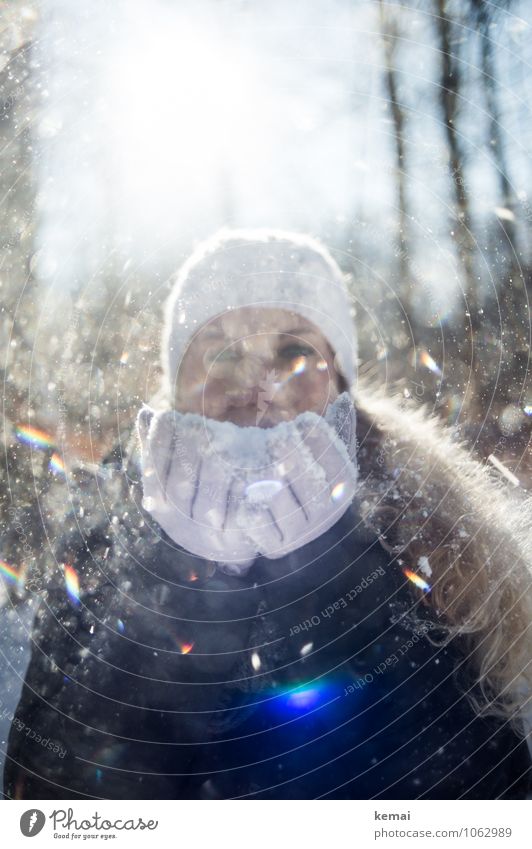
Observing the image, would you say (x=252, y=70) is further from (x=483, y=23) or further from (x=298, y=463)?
(x=298, y=463)

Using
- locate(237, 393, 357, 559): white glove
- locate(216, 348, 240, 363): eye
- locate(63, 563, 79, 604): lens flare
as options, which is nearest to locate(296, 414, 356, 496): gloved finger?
locate(237, 393, 357, 559): white glove

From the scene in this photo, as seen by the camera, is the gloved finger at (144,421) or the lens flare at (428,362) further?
the lens flare at (428,362)

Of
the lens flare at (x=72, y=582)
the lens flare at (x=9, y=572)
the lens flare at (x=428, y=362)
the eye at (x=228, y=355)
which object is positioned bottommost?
the lens flare at (x=72, y=582)

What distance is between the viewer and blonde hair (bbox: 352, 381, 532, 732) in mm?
535

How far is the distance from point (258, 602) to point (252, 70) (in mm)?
665

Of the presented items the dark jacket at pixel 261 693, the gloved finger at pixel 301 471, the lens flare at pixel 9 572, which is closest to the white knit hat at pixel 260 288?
the gloved finger at pixel 301 471

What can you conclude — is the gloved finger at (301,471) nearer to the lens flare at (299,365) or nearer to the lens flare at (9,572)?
the lens flare at (299,365)

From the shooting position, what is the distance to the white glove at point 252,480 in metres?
0.56

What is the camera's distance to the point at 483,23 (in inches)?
23.6

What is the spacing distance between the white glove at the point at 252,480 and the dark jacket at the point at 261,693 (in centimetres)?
2

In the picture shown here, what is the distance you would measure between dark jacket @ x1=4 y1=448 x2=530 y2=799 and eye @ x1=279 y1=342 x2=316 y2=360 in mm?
196

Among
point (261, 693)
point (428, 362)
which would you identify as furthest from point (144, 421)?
A: point (428, 362)

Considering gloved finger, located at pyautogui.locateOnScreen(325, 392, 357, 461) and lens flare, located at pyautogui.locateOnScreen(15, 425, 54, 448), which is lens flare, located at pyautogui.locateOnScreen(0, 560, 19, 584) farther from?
gloved finger, located at pyautogui.locateOnScreen(325, 392, 357, 461)

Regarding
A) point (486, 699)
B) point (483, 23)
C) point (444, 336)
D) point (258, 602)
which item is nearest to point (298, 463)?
point (258, 602)
